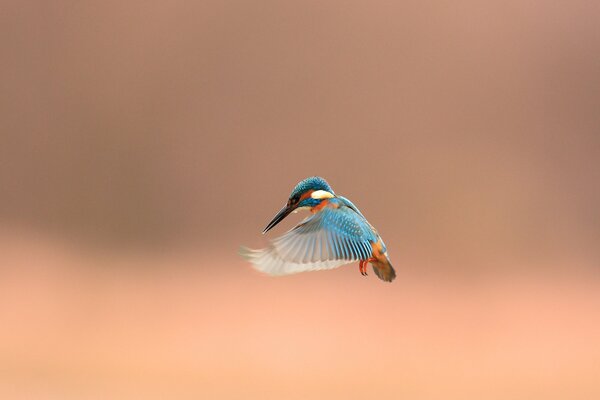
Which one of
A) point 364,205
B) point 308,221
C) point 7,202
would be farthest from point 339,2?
point 308,221

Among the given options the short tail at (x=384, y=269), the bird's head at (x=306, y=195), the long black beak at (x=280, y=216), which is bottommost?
the short tail at (x=384, y=269)

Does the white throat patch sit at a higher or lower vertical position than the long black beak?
higher

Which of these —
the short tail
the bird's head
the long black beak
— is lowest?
the short tail

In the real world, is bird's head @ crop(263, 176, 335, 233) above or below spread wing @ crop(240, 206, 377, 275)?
above
